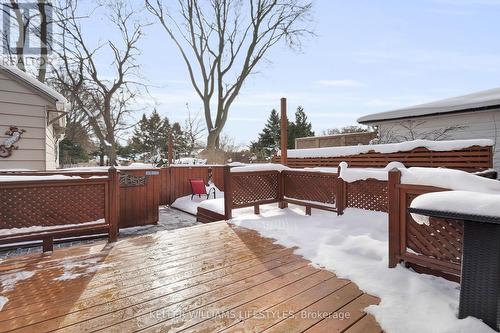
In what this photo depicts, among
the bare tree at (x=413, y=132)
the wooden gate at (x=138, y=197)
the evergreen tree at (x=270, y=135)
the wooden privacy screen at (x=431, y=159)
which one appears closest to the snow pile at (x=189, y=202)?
the wooden gate at (x=138, y=197)

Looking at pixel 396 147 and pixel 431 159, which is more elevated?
pixel 396 147

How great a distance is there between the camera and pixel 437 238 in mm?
2273

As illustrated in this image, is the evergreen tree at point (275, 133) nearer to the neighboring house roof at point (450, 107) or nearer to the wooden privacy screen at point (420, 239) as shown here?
the neighboring house roof at point (450, 107)

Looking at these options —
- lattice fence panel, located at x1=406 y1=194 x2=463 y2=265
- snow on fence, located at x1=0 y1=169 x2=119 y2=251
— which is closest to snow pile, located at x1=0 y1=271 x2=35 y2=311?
snow on fence, located at x1=0 y1=169 x2=119 y2=251

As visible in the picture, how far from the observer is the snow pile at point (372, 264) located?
5.75 ft

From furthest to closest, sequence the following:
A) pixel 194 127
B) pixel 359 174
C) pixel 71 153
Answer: pixel 71 153, pixel 194 127, pixel 359 174

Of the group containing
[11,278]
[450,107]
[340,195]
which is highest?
[450,107]

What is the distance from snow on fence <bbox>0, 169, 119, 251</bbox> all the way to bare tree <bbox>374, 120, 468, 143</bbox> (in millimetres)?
7694

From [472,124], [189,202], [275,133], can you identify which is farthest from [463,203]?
[275,133]

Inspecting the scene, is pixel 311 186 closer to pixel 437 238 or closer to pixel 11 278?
pixel 437 238

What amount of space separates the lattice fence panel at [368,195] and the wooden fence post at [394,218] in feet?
5.43


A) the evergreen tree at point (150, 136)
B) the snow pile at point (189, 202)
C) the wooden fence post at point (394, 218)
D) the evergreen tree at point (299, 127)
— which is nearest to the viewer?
the wooden fence post at point (394, 218)

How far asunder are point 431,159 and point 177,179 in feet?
25.2

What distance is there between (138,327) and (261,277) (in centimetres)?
111
